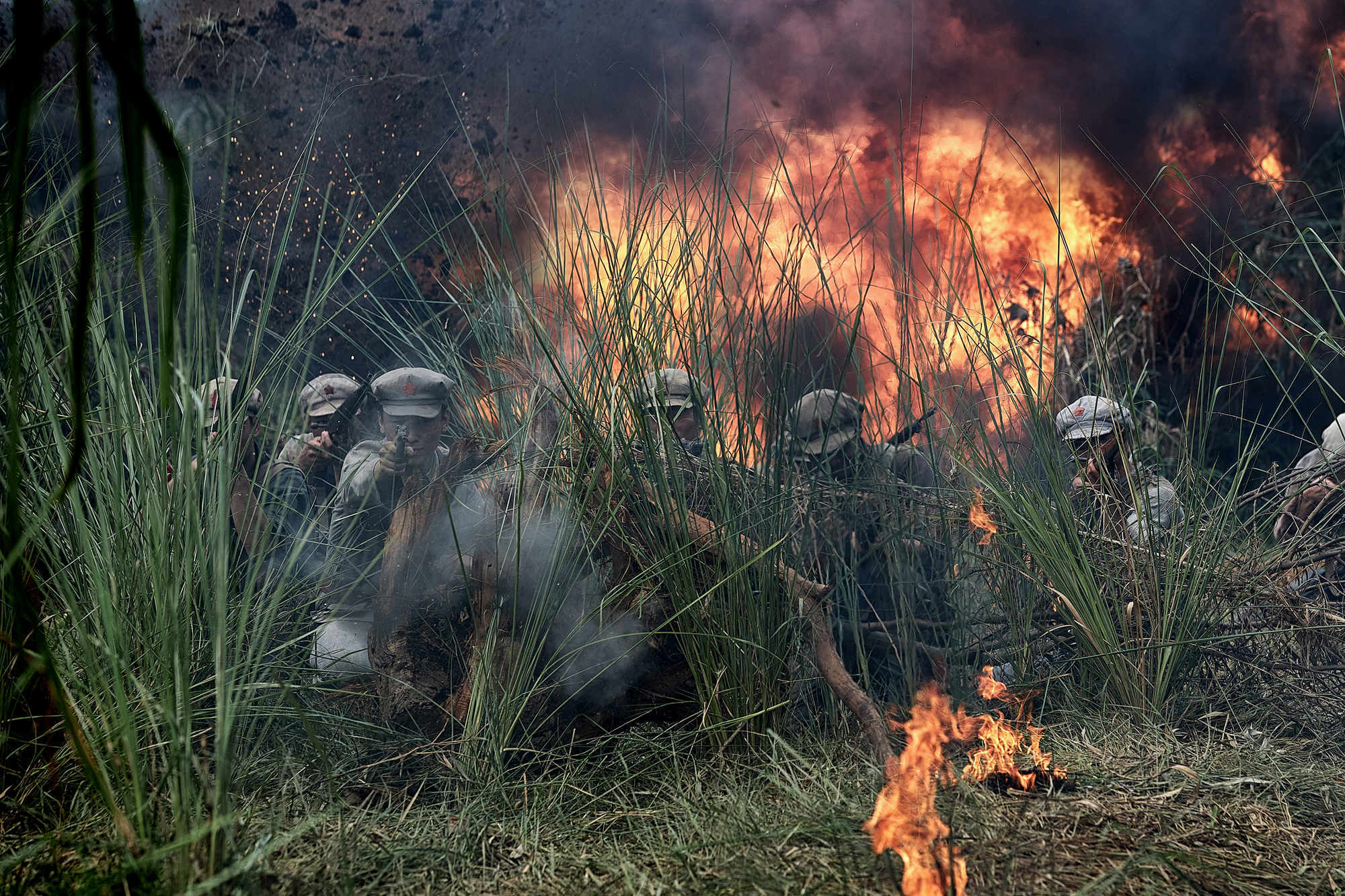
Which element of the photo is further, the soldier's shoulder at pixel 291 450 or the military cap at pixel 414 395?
the military cap at pixel 414 395

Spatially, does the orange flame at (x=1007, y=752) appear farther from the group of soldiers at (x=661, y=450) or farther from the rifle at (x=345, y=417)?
the rifle at (x=345, y=417)

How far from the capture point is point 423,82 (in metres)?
6.57

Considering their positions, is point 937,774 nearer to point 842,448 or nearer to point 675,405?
point 842,448

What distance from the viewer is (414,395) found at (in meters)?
2.68

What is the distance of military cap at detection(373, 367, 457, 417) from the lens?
105 inches

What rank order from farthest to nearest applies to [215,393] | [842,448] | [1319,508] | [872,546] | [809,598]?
[842,448] < [872,546] < [1319,508] < [809,598] < [215,393]

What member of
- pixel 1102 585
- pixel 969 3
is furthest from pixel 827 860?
pixel 969 3

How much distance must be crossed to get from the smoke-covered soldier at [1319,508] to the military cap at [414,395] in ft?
7.23

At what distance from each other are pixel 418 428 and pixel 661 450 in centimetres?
100

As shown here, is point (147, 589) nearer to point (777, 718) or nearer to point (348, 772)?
point (348, 772)

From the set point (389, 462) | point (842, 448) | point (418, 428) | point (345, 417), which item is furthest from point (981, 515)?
point (345, 417)

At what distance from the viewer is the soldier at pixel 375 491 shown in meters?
1.93

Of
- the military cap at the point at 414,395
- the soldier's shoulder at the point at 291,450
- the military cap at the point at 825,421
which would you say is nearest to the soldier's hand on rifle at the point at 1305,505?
the military cap at the point at 825,421

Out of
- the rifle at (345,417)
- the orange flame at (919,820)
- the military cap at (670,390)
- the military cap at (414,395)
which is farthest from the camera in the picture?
the rifle at (345,417)
